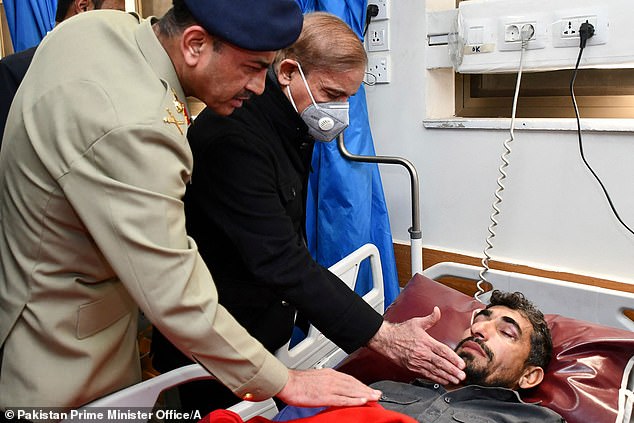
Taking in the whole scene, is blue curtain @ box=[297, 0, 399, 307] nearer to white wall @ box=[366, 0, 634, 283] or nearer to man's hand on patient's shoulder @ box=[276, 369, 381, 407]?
white wall @ box=[366, 0, 634, 283]

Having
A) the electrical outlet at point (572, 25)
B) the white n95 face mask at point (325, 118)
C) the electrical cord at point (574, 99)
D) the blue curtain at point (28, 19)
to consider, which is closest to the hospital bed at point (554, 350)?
the electrical cord at point (574, 99)

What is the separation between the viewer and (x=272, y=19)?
1.09 metres

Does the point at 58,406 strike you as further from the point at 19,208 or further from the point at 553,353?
the point at 553,353

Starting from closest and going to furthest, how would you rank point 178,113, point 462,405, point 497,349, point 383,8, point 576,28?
point 178,113, point 462,405, point 497,349, point 576,28, point 383,8

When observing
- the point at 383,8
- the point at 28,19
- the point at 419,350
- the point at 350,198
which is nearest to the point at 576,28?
the point at 383,8

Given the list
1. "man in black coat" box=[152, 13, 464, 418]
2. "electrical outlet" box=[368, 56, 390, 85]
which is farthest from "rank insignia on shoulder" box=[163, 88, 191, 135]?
"electrical outlet" box=[368, 56, 390, 85]

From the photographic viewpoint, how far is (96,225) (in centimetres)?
98

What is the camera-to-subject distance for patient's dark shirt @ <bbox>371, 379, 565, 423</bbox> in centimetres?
156

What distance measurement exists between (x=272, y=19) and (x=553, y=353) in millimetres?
1309

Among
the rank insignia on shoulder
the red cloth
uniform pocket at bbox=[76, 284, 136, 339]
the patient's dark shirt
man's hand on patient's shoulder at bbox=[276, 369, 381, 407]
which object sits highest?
the rank insignia on shoulder

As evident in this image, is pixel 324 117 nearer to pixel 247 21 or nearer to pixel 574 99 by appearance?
pixel 247 21

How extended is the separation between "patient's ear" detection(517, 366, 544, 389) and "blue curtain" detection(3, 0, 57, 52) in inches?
107

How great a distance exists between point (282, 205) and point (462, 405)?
0.72m

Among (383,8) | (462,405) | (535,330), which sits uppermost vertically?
(383,8)
